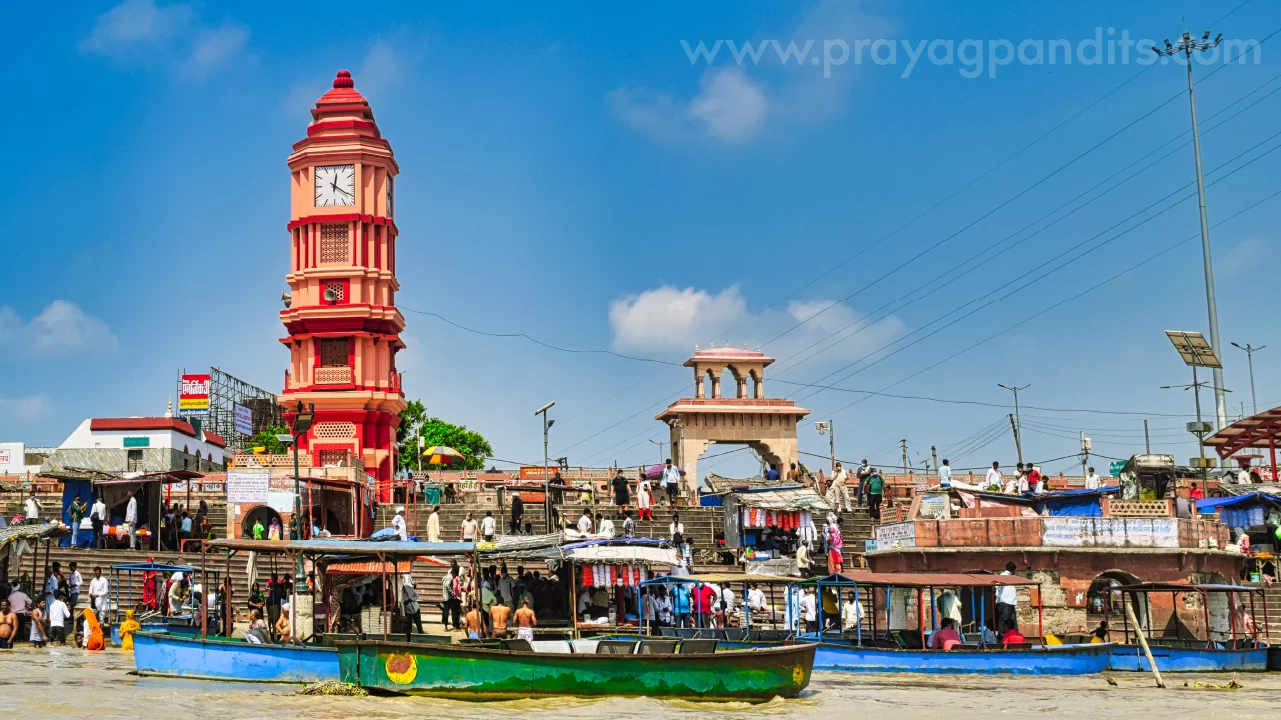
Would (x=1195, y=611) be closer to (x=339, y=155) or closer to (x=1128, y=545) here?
(x=1128, y=545)

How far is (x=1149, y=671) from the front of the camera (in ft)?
80.3

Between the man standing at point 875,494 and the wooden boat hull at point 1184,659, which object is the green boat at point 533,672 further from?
the man standing at point 875,494

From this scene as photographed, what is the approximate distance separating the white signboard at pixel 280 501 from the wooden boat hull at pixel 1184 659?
20.6 metres

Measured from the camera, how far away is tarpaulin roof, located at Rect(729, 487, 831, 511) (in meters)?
33.5

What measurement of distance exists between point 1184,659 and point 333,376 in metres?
33.3

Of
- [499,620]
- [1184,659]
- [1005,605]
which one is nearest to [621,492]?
[1005,605]

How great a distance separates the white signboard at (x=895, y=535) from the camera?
1204 inches

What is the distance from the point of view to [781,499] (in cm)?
3381

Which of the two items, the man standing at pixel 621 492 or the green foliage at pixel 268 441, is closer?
the man standing at pixel 621 492

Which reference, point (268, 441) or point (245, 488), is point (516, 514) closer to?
point (245, 488)

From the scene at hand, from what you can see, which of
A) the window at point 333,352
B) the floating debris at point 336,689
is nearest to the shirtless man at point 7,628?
the floating debris at point 336,689

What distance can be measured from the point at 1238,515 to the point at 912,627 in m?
12.2

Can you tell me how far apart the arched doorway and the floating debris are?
16.5m

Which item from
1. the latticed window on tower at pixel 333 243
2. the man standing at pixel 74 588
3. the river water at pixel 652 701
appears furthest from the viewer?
the latticed window on tower at pixel 333 243
